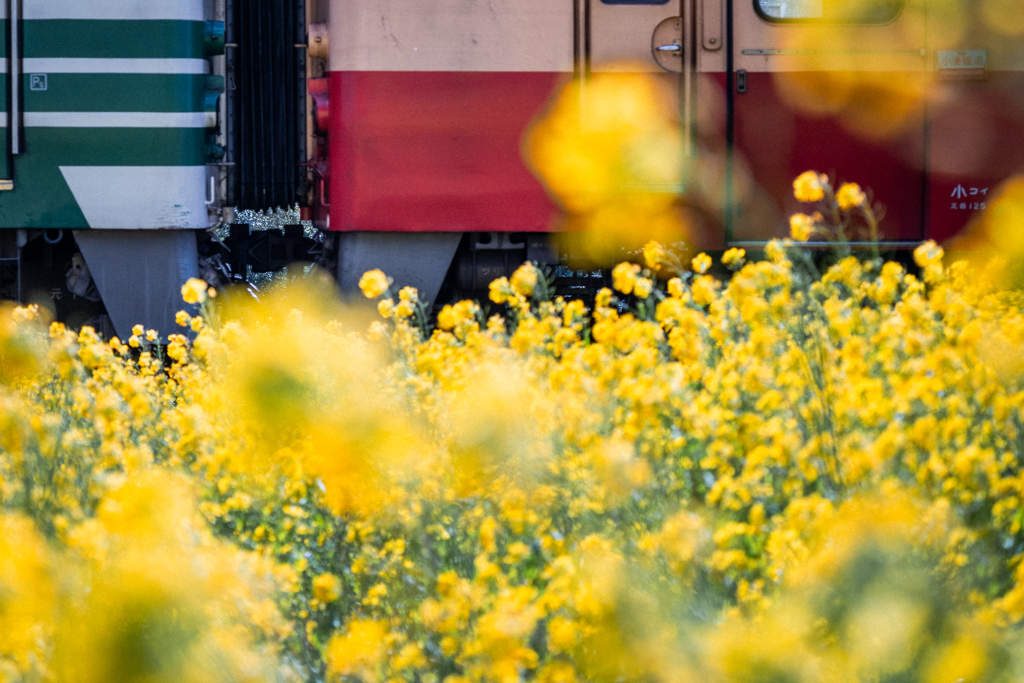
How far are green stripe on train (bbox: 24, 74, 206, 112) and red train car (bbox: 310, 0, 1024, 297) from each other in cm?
86

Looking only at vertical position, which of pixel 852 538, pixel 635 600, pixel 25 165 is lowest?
pixel 635 600

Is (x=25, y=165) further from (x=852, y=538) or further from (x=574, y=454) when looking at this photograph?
(x=852, y=538)

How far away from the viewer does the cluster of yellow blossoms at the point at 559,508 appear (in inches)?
60.4

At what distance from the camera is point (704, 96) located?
536cm

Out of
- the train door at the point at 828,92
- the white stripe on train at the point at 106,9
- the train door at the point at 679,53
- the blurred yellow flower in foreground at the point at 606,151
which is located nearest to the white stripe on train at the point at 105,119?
the white stripe on train at the point at 106,9

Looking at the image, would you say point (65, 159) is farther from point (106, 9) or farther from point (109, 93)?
point (106, 9)

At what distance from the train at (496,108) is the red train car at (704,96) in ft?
0.03

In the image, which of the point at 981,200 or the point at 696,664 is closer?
the point at 696,664

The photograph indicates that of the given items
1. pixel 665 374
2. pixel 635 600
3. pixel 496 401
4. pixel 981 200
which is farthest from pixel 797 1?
pixel 635 600

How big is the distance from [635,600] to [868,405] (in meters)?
0.78

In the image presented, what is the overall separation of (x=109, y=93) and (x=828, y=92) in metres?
3.66

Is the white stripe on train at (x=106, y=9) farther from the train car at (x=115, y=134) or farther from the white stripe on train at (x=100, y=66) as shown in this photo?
the white stripe on train at (x=100, y=66)

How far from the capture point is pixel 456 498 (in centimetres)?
245

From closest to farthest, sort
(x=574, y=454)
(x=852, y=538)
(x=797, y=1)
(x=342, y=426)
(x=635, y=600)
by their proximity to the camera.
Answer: (x=852, y=538) → (x=635, y=600) → (x=342, y=426) → (x=574, y=454) → (x=797, y=1)
